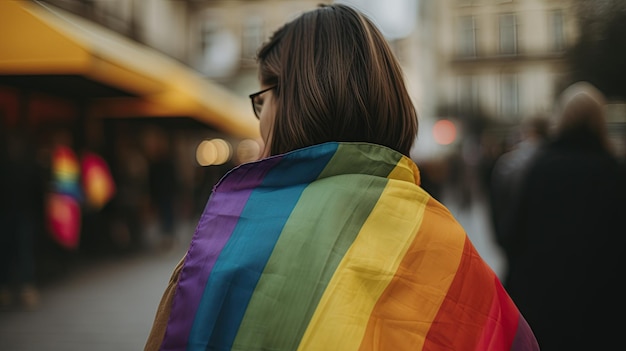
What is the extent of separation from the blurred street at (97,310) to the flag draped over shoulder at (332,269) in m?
4.04

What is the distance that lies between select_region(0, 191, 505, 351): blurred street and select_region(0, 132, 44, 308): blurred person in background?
29cm

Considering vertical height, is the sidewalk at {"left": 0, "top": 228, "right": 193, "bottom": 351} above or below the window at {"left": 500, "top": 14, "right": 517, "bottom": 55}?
below

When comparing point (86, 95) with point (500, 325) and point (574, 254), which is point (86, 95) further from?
point (500, 325)

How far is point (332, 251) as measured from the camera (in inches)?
42.4

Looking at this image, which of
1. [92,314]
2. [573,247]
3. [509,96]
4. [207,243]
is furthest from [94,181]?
[509,96]

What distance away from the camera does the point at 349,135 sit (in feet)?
4.02

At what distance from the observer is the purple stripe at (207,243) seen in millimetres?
1106

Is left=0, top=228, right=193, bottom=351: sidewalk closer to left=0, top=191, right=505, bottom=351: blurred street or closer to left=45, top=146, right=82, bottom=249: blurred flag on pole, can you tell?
left=0, top=191, right=505, bottom=351: blurred street

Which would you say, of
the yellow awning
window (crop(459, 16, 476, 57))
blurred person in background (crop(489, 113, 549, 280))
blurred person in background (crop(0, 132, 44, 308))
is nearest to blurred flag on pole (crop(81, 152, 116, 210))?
A: the yellow awning

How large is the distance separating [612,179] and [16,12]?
16.0 ft

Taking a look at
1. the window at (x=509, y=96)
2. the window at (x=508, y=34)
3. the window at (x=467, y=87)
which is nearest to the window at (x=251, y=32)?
the window at (x=467, y=87)

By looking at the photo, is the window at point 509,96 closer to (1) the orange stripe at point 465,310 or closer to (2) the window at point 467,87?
(2) the window at point 467,87

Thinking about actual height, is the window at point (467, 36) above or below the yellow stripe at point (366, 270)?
above

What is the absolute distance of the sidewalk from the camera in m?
4.93
